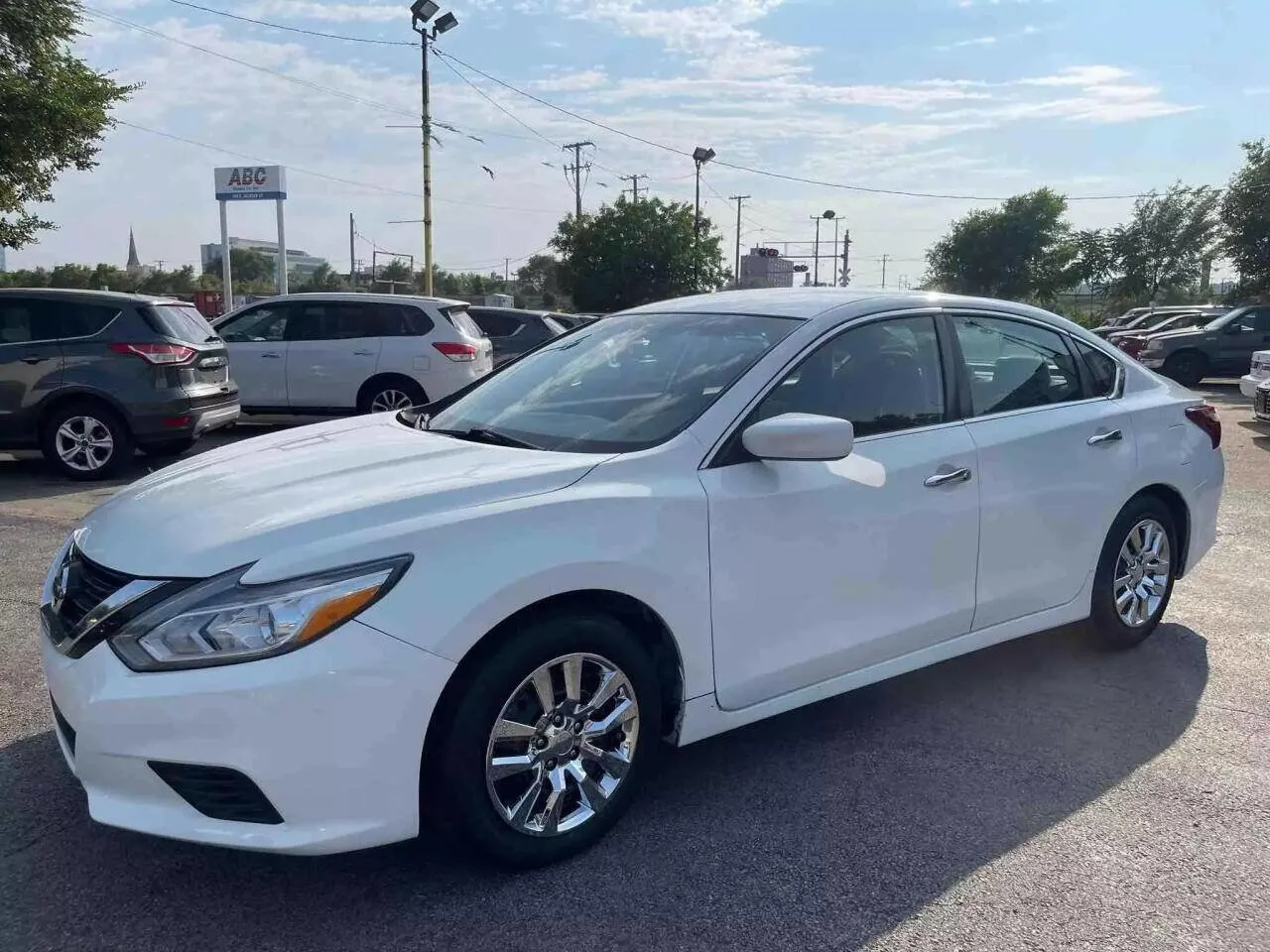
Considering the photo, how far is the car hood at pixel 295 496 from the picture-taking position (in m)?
2.66

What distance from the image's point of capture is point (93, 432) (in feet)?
29.6

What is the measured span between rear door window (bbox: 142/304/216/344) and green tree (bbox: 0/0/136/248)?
5.92m

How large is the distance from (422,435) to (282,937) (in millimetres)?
1668

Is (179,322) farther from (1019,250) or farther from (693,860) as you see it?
(1019,250)

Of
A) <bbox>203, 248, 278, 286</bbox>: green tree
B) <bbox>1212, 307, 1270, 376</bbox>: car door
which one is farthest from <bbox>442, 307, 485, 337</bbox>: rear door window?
<bbox>203, 248, 278, 286</bbox>: green tree

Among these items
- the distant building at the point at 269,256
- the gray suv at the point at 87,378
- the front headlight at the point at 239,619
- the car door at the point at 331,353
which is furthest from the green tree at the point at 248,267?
the front headlight at the point at 239,619

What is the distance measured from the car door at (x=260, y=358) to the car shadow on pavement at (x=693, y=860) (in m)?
8.90

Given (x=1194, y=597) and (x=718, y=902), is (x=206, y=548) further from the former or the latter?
(x=1194, y=597)

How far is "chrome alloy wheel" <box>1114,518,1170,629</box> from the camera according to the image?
15.2 ft

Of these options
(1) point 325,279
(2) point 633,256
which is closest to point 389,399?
(2) point 633,256

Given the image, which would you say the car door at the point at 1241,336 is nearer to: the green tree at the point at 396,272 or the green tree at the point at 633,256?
the green tree at the point at 633,256

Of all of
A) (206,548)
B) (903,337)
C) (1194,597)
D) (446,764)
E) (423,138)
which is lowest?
(1194,597)

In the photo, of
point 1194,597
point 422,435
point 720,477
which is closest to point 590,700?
point 720,477

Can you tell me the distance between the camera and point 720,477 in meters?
3.20
